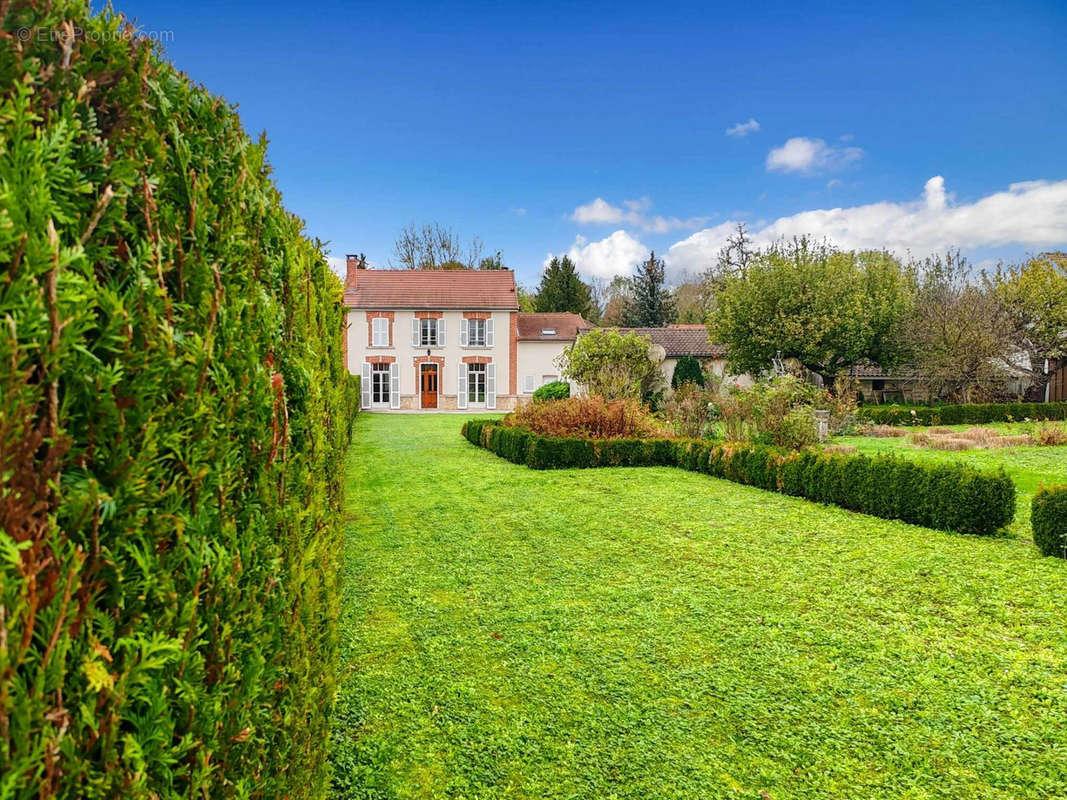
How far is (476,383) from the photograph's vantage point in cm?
2886

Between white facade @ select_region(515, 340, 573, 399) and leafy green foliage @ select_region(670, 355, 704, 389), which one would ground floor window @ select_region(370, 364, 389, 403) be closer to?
white facade @ select_region(515, 340, 573, 399)

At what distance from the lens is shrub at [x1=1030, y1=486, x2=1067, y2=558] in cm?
520

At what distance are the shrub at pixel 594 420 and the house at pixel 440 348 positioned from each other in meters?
16.8

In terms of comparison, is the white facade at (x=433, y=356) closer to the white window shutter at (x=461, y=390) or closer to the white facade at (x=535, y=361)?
the white window shutter at (x=461, y=390)

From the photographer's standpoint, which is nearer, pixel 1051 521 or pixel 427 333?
pixel 1051 521

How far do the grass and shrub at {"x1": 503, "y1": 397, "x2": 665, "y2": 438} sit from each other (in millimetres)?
4364

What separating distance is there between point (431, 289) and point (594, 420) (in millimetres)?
20181

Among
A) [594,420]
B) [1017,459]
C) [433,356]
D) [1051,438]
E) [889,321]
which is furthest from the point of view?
[433,356]

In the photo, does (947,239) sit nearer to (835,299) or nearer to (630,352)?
(835,299)

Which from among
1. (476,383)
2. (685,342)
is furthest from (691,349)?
(476,383)

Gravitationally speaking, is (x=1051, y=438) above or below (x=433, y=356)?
below

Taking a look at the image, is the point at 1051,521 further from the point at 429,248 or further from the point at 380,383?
the point at 429,248

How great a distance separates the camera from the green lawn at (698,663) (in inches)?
97.6

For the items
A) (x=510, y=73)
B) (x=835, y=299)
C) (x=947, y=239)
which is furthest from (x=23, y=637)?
(x=947, y=239)
